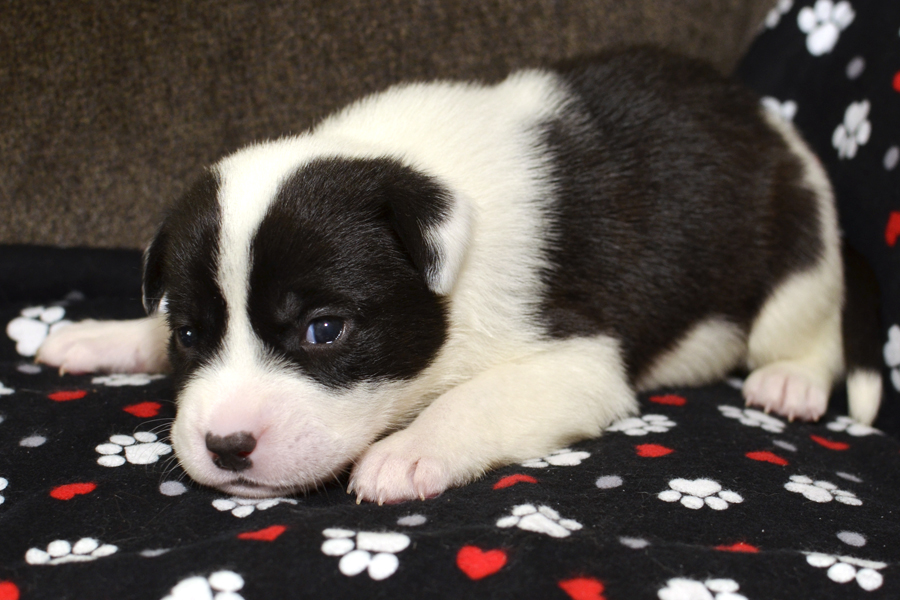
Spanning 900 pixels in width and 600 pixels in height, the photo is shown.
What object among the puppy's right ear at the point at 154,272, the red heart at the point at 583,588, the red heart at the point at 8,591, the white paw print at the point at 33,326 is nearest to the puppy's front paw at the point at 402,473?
the red heart at the point at 583,588

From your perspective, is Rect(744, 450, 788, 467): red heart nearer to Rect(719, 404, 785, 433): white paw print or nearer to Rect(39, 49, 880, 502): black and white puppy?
Rect(719, 404, 785, 433): white paw print

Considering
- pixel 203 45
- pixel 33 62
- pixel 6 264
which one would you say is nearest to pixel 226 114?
pixel 203 45

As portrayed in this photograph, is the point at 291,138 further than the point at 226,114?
No

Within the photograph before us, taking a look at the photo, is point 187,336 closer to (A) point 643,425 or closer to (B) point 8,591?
(B) point 8,591

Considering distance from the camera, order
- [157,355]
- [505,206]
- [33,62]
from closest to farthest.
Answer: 1. [505,206]
2. [157,355]
3. [33,62]

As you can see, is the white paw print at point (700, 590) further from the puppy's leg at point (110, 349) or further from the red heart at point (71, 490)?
the puppy's leg at point (110, 349)

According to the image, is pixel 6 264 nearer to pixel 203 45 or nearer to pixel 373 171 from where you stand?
pixel 203 45
